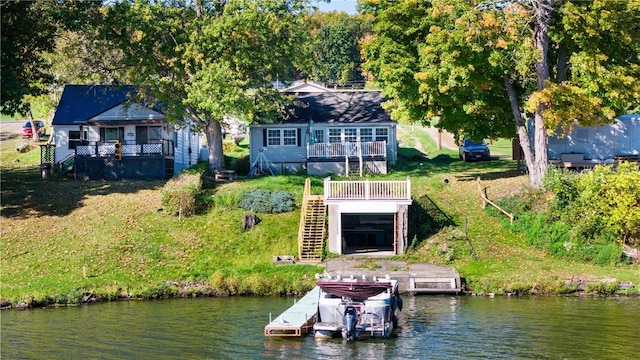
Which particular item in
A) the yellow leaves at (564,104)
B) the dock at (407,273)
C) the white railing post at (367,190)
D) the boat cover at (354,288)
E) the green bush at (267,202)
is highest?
the yellow leaves at (564,104)

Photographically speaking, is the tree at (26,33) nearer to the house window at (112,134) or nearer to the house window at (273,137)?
the house window at (112,134)

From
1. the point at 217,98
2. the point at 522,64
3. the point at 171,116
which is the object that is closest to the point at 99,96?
the point at 171,116

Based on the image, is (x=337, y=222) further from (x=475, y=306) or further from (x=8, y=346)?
(x=8, y=346)

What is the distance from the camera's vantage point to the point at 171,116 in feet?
176

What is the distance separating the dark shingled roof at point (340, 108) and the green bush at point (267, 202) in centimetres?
1099

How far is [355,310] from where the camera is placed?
99.2 ft

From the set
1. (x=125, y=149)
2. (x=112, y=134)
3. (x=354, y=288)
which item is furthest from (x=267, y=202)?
(x=354, y=288)

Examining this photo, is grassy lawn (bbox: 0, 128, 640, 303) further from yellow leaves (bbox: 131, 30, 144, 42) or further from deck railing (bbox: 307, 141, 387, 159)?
yellow leaves (bbox: 131, 30, 144, 42)

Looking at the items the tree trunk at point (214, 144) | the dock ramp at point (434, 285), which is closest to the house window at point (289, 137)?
the tree trunk at point (214, 144)

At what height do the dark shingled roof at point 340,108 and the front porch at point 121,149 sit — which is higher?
the dark shingled roof at point 340,108

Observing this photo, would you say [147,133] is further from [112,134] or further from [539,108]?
[539,108]

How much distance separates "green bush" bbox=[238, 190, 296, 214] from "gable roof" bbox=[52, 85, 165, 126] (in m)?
15.1

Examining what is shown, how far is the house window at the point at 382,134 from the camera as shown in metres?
58.3

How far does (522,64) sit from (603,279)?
12169 millimetres
